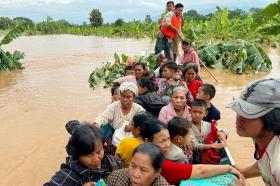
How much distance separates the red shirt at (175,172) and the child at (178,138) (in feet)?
0.89

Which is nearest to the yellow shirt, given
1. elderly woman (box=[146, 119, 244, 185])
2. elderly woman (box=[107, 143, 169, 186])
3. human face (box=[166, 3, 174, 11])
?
elderly woman (box=[146, 119, 244, 185])

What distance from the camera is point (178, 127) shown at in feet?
10.4

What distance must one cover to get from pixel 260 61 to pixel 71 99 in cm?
602

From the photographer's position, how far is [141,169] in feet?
7.44

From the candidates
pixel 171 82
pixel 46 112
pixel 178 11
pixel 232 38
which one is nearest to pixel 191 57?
pixel 178 11

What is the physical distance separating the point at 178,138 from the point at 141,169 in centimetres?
102

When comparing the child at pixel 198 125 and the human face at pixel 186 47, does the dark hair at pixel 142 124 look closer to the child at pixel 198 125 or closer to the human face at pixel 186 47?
the child at pixel 198 125

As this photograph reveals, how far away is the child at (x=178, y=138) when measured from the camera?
3014mm

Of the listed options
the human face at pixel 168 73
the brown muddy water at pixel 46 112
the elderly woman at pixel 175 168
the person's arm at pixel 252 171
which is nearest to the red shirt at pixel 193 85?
the human face at pixel 168 73

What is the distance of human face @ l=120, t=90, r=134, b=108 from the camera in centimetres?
407

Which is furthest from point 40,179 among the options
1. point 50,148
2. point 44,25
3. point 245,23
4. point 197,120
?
point 44,25

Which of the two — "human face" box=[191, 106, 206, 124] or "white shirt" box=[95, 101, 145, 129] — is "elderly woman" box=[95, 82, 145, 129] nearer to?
"white shirt" box=[95, 101, 145, 129]

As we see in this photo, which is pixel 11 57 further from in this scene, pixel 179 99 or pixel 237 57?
pixel 179 99

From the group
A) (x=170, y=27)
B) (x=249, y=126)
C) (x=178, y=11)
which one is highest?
(x=178, y=11)
